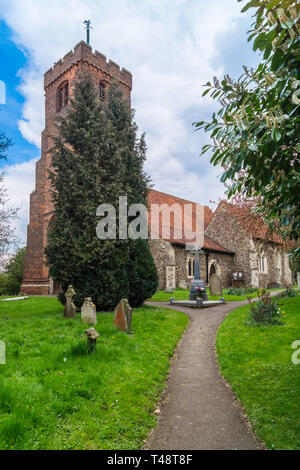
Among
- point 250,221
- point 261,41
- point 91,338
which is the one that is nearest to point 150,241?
point 250,221

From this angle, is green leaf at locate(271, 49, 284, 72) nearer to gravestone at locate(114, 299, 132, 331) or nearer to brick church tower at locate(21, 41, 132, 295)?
gravestone at locate(114, 299, 132, 331)

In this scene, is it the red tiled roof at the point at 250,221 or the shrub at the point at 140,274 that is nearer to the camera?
the red tiled roof at the point at 250,221

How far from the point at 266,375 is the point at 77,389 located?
3.19 metres

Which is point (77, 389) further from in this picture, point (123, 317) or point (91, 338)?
point (123, 317)

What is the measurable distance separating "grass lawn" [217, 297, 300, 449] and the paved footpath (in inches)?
7.0

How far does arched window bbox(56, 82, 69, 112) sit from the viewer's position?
72.0 ft

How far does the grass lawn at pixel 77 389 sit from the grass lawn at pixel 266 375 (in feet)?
4.19

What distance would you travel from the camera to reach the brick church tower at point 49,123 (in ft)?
69.0

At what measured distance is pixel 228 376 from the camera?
5516 mm

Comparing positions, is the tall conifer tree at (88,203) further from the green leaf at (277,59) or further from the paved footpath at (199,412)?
the green leaf at (277,59)

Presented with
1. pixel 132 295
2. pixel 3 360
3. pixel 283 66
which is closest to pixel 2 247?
pixel 132 295

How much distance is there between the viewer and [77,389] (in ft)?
13.8

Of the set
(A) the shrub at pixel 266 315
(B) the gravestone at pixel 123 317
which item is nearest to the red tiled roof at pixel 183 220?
(A) the shrub at pixel 266 315

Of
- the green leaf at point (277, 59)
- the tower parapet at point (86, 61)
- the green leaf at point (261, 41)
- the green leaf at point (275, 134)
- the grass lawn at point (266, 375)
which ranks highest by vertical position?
the tower parapet at point (86, 61)
